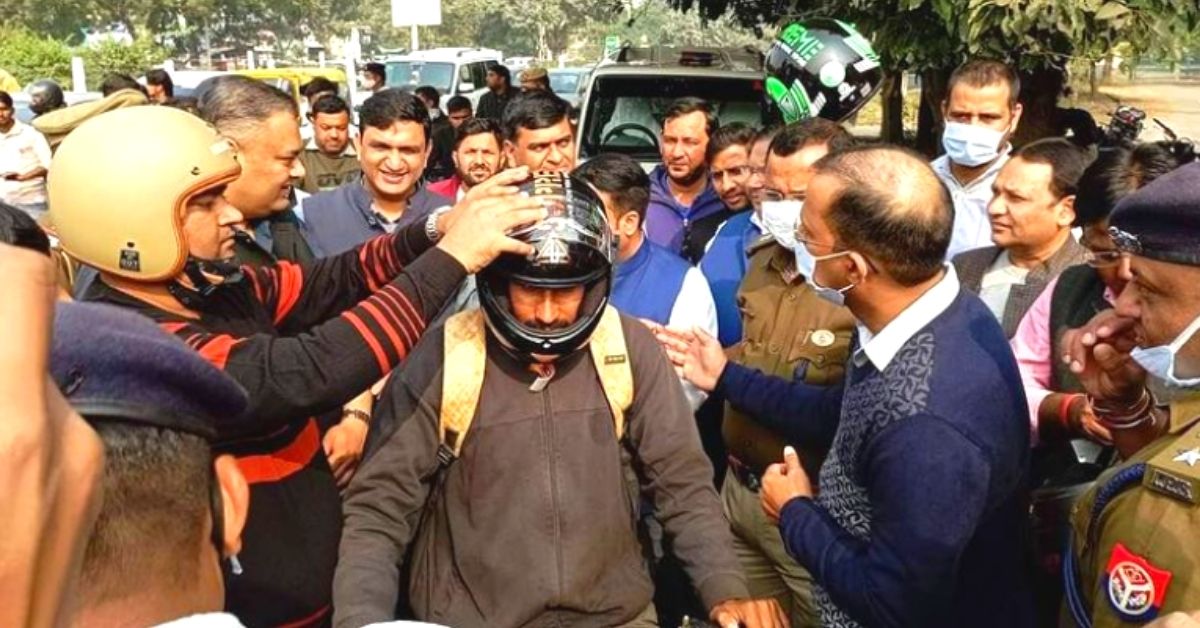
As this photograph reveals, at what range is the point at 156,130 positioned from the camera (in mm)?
2254

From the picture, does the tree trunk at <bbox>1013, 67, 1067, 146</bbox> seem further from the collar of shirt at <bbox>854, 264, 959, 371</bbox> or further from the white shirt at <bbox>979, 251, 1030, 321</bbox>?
the collar of shirt at <bbox>854, 264, 959, 371</bbox>

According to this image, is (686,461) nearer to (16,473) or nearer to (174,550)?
(174,550)

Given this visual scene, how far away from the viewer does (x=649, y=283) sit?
3.79 meters

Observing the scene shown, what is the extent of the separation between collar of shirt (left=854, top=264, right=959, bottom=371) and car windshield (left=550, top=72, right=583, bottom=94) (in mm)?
21518

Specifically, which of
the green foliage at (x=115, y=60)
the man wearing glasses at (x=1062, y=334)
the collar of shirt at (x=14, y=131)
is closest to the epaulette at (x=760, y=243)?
the man wearing glasses at (x=1062, y=334)

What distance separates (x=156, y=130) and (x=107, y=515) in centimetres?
134

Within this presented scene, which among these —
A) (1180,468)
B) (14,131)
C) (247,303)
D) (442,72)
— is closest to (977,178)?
(1180,468)

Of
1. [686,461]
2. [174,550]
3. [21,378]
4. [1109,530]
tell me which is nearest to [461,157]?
[686,461]

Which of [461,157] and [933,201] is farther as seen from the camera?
[461,157]

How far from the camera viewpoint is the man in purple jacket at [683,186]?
5.48 metres

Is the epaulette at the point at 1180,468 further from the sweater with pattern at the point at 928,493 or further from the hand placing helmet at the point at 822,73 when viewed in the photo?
the hand placing helmet at the point at 822,73

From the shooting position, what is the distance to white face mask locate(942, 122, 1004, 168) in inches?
189

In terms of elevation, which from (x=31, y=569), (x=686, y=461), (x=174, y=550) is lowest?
(x=686, y=461)

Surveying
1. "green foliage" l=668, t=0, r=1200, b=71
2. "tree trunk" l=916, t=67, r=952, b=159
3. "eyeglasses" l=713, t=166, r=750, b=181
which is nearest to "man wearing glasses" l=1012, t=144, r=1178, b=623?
"eyeglasses" l=713, t=166, r=750, b=181
